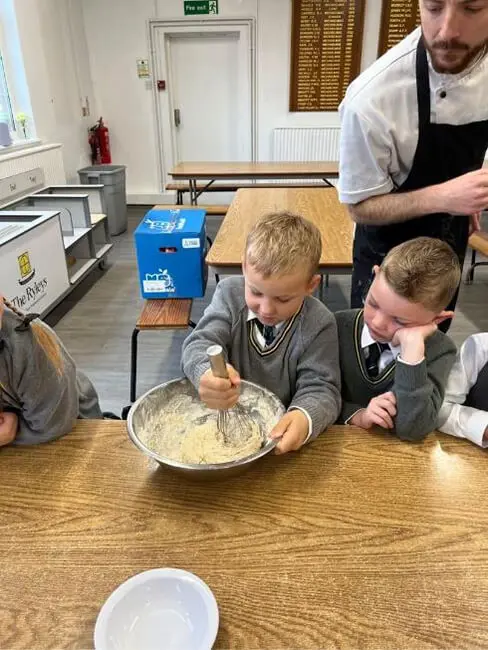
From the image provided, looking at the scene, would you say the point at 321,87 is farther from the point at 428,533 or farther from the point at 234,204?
the point at 428,533

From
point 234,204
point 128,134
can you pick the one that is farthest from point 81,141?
point 234,204

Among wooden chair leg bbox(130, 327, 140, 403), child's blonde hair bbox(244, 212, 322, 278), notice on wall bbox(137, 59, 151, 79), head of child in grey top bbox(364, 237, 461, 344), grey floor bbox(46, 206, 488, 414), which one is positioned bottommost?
grey floor bbox(46, 206, 488, 414)

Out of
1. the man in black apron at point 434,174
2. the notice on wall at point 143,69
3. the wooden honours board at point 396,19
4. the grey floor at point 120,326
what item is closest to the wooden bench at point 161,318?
the grey floor at point 120,326

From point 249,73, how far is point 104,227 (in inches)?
109

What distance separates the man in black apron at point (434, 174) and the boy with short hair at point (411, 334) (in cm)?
24

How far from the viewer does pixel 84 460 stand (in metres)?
0.80

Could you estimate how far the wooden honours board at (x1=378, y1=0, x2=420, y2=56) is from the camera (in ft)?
16.4

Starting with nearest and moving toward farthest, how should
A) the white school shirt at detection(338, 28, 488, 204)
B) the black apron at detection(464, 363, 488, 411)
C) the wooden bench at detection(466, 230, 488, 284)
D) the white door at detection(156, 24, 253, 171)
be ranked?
the black apron at detection(464, 363, 488, 411), the white school shirt at detection(338, 28, 488, 204), the wooden bench at detection(466, 230, 488, 284), the white door at detection(156, 24, 253, 171)

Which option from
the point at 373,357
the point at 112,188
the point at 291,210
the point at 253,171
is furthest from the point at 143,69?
the point at 373,357

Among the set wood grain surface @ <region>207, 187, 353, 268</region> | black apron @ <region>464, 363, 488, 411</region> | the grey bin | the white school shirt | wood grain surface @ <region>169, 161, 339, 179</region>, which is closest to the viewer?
black apron @ <region>464, 363, 488, 411</region>

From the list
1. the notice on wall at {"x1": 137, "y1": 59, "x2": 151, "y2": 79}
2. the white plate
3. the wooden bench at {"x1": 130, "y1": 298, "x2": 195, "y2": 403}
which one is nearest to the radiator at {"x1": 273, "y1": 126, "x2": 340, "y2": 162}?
the notice on wall at {"x1": 137, "y1": 59, "x2": 151, "y2": 79}

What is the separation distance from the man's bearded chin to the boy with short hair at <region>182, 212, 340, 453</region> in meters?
0.48

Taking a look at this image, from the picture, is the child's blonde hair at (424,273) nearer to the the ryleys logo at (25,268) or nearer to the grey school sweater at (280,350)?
the grey school sweater at (280,350)

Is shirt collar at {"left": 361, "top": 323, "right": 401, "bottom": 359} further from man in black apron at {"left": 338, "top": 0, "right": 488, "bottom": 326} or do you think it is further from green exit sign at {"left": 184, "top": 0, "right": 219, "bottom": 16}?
green exit sign at {"left": 184, "top": 0, "right": 219, "bottom": 16}
